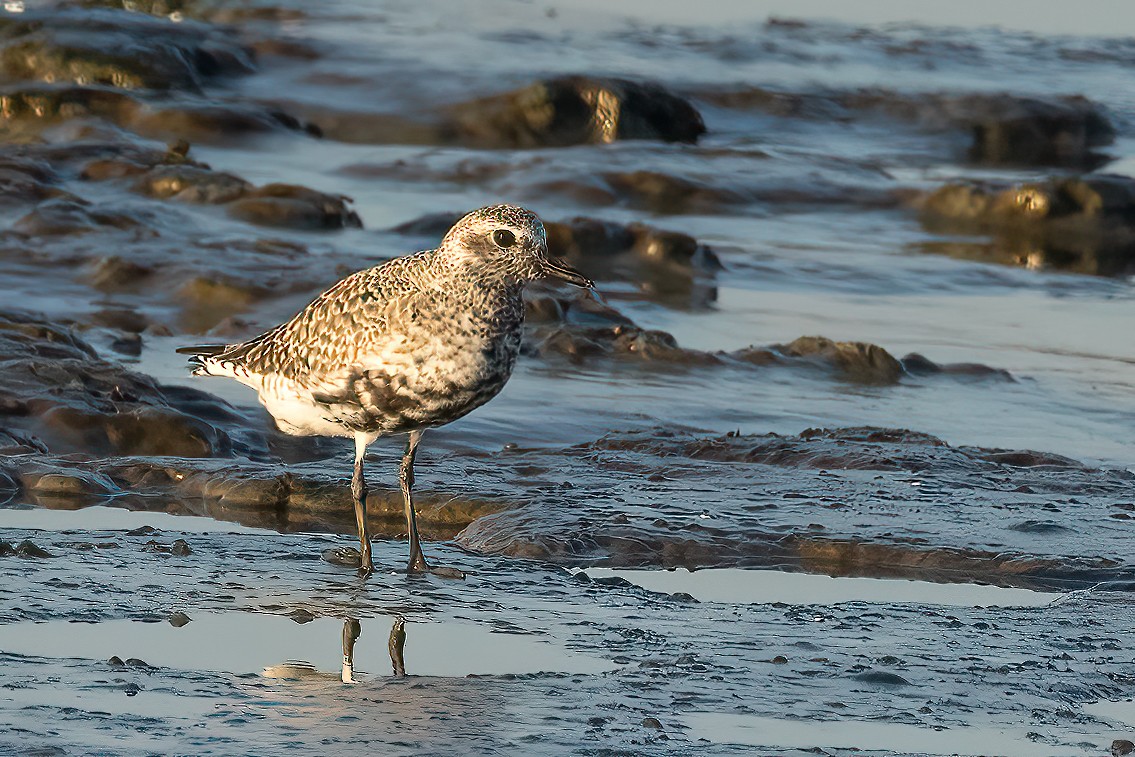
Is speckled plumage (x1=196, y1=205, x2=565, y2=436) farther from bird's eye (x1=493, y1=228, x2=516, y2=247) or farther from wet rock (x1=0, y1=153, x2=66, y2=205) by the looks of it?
wet rock (x1=0, y1=153, x2=66, y2=205)

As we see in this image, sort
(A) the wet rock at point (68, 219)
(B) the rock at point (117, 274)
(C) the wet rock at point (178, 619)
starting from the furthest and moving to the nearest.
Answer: (A) the wet rock at point (68, 219) < (B) the rock at point (117, 274) < (C) the wet rock at point (178, 619)

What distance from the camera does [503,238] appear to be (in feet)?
21.8

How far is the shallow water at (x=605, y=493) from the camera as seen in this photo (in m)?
5.31

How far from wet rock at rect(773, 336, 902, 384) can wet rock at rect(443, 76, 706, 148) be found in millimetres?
7933

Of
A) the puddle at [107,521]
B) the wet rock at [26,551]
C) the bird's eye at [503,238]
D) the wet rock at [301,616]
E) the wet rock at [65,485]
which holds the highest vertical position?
the bird's eye at [503,238]

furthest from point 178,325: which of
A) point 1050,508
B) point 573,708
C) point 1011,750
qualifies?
point 1011,750

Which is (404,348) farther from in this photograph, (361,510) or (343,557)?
(343,557)

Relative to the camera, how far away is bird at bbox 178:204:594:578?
6.54m

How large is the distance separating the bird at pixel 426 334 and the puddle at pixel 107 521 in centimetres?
83

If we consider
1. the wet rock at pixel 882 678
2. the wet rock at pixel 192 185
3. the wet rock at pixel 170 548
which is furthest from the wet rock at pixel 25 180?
the wet rock at pixel 882 678

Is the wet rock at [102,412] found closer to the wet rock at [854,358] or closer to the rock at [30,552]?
the rock at [30,552]

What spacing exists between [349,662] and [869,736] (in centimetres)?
167

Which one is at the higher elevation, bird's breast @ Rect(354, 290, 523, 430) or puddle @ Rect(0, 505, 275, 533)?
bird's breast @ Rect(354, 290, 523, 430)

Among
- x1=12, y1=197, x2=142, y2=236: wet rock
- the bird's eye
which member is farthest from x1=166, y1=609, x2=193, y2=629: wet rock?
x1=12, y1=197, x2=142, y2=236: wet rock
